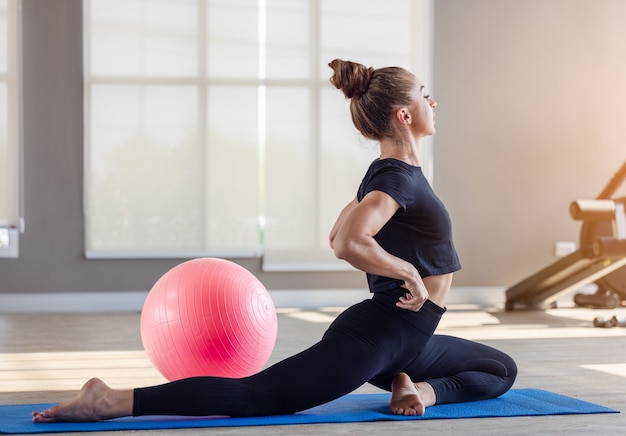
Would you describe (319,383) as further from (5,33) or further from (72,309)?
(5,33)

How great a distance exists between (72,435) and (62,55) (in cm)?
437

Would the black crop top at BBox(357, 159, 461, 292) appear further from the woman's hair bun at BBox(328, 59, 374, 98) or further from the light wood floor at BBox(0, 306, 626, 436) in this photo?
the light wood floor at BBox(0, 306, 626, 436)

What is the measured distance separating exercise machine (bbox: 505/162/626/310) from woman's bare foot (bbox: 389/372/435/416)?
10.4ft

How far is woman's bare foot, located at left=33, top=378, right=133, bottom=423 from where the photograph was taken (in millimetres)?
2133

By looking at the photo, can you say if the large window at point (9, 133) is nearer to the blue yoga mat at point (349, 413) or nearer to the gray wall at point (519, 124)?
the gray wall at point (519, 124)

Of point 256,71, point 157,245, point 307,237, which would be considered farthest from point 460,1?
point 157,245

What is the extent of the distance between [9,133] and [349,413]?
13.8 ft

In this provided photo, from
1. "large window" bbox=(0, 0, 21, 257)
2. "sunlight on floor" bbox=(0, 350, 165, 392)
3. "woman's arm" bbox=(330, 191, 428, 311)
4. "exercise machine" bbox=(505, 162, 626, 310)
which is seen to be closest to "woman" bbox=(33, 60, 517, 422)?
"woman's arm" bbox=(330, 191, 428, 311)

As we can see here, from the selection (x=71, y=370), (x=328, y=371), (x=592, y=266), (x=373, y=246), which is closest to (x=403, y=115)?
(x=373, y=246)

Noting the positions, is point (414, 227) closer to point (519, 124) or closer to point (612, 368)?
point (612, 368)

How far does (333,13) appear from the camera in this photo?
6.25 m

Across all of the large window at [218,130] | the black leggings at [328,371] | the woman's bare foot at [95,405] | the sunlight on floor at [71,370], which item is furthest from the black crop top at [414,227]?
the large window at [218,130]

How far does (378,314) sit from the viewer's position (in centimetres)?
228

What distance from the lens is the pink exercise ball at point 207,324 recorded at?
8.35 ft
